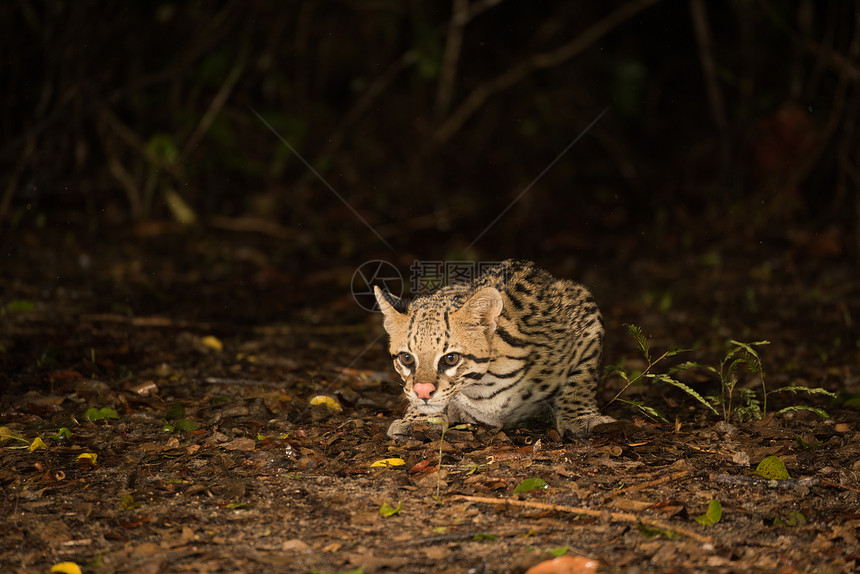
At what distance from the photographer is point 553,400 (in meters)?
5.44

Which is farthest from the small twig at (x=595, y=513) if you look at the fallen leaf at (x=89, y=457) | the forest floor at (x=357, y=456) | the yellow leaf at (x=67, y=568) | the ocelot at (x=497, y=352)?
the fallen leaf at (x=89, y=457)

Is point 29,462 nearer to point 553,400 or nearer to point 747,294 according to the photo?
point 553,400

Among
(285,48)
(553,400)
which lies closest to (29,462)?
(553,400)

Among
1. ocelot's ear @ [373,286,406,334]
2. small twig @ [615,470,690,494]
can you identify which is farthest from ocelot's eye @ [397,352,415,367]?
small twig @ [615,470,690,494]

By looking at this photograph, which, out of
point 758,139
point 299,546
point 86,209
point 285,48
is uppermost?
point 285,48

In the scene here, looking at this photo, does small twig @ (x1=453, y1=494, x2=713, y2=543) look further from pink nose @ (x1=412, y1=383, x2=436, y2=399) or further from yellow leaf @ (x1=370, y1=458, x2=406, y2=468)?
pink nose @ (x1=412, y1=383, x2=436, y2=399)

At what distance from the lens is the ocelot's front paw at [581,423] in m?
5.21

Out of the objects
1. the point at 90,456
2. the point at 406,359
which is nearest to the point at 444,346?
the point at 406,359

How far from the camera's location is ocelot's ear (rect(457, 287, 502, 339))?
4867 millimetres

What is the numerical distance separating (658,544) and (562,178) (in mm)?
10762

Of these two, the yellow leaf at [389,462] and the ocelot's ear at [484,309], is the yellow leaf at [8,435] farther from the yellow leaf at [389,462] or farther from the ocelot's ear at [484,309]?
the ocelot's ear at [484,309]

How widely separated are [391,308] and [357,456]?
0.94 metres

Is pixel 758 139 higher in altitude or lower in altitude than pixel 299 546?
higher

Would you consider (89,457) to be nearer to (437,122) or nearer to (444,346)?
(444,346)
